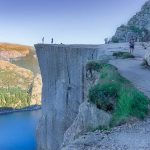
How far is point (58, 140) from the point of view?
4038 centimetres

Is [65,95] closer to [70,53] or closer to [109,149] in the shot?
[70,53]

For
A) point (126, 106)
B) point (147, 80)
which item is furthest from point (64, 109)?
point (126, 106)

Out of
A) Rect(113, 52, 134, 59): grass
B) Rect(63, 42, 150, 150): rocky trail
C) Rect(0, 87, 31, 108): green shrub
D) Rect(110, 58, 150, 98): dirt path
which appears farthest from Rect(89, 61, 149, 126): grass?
Rect(0, 87, 31, 108): green shrub

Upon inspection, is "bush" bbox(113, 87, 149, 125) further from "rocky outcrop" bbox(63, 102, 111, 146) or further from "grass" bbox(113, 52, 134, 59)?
"grass" bbox(113, 52, 134, 59)

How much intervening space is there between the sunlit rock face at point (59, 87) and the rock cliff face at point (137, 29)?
42.2ft

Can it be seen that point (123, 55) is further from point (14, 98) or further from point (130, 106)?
point (14, 98)

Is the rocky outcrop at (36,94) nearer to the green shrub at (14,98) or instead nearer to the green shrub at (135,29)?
the green shrub at (14,98)

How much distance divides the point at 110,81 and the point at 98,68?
5.85 meters

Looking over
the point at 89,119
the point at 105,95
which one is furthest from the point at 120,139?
the point at 89,119

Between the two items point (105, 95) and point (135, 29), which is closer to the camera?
point (105, 95)

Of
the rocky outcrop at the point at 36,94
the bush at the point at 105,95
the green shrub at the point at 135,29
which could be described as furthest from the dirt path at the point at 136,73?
the rocky outcrop at the point at 36,94

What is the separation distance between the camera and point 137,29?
186 feet

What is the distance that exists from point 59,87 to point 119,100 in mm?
22924

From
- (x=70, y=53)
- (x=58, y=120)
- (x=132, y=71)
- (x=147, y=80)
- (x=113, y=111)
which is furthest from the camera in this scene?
(x=58, y=120)
